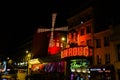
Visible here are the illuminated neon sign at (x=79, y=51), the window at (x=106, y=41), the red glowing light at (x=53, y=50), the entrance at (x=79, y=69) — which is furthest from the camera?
the red glowing light at (x=53, y=50)

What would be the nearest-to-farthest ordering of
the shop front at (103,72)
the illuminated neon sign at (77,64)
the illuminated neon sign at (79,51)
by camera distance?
1. the shop front at (103,72)
2. the illuminated neon sign at (79,51)
3. the illuminated neon sign at (77,64)

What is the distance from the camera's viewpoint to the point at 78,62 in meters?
48.0

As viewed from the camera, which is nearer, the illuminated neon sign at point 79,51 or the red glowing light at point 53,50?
the illuminated neon sign at point 79,51

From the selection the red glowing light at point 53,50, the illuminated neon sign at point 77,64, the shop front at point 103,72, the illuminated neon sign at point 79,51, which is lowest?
the shop front at point 103,72

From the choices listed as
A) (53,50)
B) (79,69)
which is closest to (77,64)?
(79,69)

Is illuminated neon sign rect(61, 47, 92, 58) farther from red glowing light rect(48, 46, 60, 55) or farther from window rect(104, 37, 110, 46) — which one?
red glowing light rect(48, 46, 60, 55)

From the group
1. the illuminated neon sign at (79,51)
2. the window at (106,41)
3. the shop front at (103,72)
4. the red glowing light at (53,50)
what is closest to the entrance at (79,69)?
the illuminated neon sign at (79,51)

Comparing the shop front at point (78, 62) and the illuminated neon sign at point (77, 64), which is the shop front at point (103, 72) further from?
the illuminated neon sign at point (77, 64)

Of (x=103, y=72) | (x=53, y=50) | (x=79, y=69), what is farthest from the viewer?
(x=53, y=50)

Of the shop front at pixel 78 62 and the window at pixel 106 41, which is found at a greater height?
the window at pixel 106 41

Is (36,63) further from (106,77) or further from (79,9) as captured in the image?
(106,77)

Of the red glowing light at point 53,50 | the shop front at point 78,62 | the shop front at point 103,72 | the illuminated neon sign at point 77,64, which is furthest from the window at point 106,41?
the red glowing light at point 53,50

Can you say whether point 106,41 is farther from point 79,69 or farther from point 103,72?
point 79,69

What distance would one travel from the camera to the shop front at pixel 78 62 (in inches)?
1697
